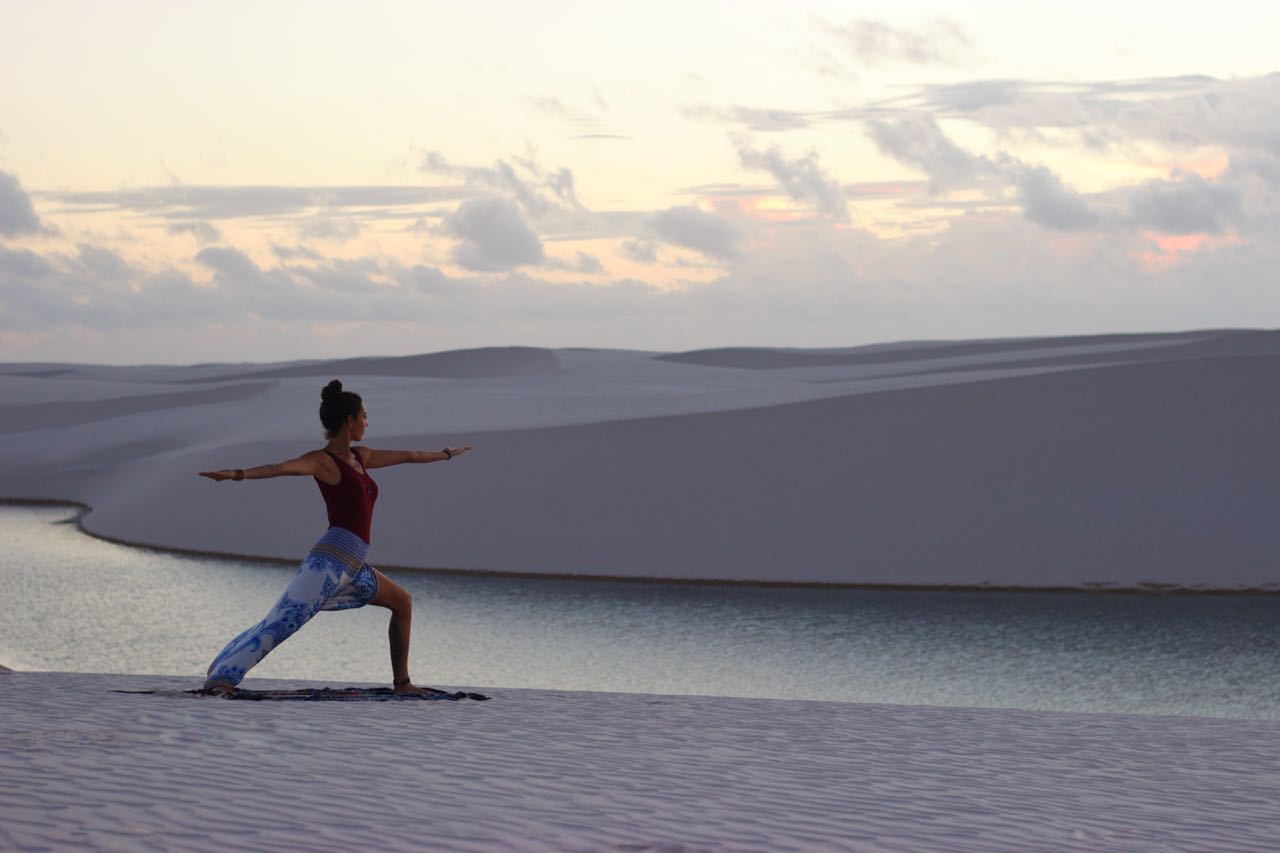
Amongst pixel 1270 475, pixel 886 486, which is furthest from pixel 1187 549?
pixel 886 486

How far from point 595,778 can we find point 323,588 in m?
2.04

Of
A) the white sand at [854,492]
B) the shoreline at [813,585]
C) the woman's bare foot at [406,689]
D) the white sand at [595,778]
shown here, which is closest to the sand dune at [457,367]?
the white sand at [854,492]

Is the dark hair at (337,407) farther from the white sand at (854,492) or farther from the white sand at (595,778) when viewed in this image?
the white sand at (854,492)

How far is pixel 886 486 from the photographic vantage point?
23781mm

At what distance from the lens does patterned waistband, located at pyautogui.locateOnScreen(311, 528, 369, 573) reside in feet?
23.6

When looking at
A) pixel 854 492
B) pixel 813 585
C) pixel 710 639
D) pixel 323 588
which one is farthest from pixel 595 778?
pixel 854 492

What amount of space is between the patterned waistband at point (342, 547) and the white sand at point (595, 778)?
2.29ft

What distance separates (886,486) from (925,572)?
2557mm

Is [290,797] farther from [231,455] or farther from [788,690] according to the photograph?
[231,455]

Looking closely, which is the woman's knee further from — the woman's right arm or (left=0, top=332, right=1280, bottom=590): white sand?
(left=0, top=332, right=1280, bottom=590): white sand

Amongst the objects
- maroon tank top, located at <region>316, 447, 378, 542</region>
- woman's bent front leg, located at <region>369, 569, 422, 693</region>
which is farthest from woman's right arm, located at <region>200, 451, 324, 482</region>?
woman's bent front leg, located at <region>369, 569, 422, 693</region>

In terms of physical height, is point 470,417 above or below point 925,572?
above

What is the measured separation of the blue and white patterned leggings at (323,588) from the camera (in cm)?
716

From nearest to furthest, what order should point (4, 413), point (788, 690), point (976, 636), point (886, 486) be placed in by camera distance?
point (788, 690) < point (976, 636) < point (886, 486) < point (4, 413)
